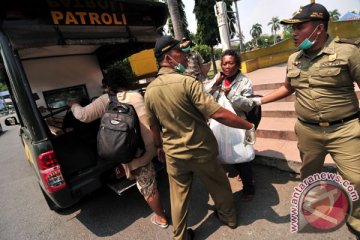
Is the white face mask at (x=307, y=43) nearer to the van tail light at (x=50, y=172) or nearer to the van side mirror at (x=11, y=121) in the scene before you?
the van tail light at (x=50, y=172)

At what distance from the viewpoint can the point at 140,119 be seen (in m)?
2.65

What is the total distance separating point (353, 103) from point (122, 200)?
3.07m

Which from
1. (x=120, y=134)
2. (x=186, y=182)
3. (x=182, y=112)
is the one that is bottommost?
(x=186, y=182)

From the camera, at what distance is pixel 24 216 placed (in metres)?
3.69

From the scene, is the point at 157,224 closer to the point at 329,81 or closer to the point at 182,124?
the point at 182,124

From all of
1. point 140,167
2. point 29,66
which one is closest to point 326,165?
point 140,167

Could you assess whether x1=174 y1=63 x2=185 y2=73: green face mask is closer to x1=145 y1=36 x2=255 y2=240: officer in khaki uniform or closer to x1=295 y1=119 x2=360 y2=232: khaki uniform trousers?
x1=145 y1=36 x2=255 y2=240: officer in khaki uniform

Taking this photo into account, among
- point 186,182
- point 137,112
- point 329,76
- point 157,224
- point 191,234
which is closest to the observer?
point 329,76

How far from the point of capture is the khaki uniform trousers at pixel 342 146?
72.2 inches

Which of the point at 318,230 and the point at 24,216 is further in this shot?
the point at 24,216

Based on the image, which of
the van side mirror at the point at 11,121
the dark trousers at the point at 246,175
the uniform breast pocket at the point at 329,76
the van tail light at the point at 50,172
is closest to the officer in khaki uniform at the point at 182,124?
the dark trousers at the point at 246,175

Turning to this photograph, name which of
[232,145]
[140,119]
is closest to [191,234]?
[232,145]

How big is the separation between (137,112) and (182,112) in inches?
30.7

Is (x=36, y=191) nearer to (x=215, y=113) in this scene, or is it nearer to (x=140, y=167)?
(x=140, y=167)
